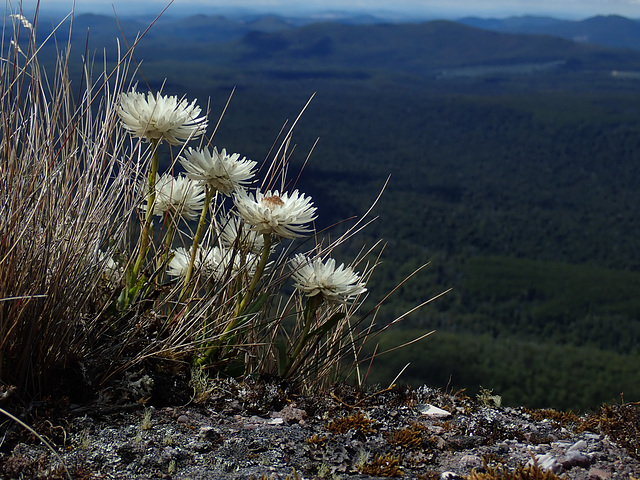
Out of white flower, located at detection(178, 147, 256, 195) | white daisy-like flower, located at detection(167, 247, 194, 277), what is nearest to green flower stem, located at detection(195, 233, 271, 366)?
white flower, located at detection(178, 147, 256, 195)

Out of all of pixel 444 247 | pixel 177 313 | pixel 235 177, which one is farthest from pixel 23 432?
pixel 444 247

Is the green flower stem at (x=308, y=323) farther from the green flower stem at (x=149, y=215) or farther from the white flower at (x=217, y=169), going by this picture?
the green flower stem at (x=149, y=215)

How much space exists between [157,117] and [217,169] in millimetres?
256

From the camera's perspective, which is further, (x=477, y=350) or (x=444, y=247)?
(x=444, y=247)

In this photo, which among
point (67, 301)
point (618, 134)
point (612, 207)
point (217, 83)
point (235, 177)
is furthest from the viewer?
point (217, 83)

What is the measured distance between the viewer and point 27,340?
5.99ft

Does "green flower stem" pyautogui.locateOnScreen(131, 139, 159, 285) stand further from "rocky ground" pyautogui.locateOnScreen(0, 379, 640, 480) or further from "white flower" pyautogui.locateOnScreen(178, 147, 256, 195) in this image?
"rocky ground" pyautogui.locateOnScreen(0, 379, 640, 480)

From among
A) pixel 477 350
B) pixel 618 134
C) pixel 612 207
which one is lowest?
pixel 477 350

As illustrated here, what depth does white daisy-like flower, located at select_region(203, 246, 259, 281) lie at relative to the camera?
7.37ft

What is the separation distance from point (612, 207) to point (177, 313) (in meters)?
107

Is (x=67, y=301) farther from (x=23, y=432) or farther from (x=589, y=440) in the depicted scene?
(x=589, y=440)

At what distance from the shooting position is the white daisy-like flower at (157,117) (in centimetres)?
211

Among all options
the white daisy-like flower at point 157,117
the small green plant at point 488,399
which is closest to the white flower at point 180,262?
the white daisy-like flower at point 157,117

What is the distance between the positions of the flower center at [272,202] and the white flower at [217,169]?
6.1 inches
